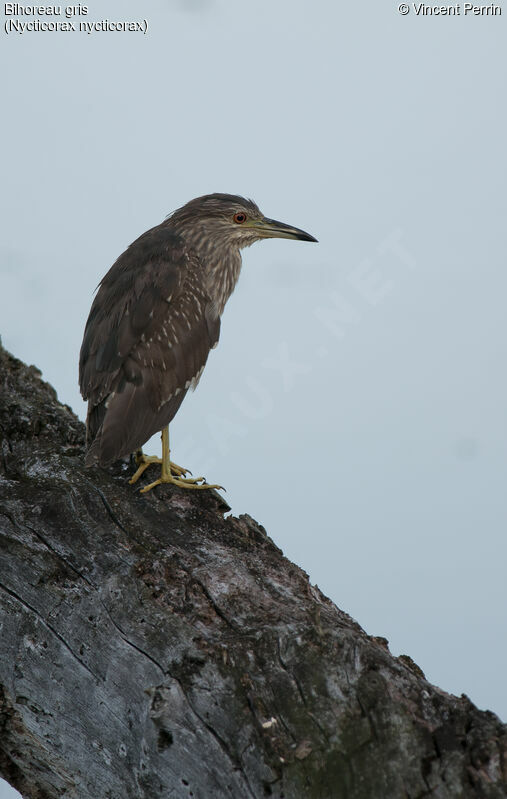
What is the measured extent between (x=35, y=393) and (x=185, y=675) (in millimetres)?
2899

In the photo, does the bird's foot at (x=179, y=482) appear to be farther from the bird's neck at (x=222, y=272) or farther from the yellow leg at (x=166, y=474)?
the bird's neck at (x=222, y=272)

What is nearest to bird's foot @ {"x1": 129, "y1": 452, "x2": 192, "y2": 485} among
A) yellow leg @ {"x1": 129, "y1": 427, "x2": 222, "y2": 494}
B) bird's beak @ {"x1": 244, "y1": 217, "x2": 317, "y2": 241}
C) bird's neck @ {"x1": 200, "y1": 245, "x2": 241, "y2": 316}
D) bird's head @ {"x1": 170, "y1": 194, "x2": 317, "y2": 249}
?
yellow leg @ {"x1": 129, "y1": 427, "x2": 222, "y2": 494}

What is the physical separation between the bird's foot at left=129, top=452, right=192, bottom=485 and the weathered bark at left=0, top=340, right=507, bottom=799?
6.1 inches

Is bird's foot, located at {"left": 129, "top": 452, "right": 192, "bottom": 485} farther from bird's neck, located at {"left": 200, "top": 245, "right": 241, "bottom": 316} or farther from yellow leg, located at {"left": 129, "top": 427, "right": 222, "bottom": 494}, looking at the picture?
bird's neck, located at {"left": 200, "top": 245, "right": 241, "bottom": 316}

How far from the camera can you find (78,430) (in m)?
5.28

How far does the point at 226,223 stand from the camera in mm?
5523

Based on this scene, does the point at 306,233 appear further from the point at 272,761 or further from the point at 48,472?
the point at 272,761

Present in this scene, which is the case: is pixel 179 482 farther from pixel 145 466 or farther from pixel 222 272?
pixel 222 272

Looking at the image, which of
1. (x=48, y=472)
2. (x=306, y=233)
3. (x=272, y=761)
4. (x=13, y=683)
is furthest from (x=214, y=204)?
(x=272, y=761)

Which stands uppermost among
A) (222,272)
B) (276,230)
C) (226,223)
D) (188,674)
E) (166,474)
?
(276,230)

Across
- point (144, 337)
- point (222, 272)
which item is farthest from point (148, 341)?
point (222, 272)

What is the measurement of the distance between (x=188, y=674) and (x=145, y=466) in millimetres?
1789

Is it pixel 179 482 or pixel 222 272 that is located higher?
pixel 222 272

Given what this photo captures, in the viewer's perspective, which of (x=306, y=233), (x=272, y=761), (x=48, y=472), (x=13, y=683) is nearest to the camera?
(x=272, y=761)
